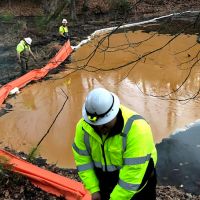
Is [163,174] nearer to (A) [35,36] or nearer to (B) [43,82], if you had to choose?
(B) [43,82]

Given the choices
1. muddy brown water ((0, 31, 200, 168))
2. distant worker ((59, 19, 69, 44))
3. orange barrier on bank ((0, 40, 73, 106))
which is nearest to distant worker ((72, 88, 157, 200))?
muddy brown water ((0, 31, 200, 168))

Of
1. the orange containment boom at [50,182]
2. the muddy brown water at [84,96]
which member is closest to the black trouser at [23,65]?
the muddy brown water at [84,96]

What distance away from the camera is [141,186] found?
12.0 feet

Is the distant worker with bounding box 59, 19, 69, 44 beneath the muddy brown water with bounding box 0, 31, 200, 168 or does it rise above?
above

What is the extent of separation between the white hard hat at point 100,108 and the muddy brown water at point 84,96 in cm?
397

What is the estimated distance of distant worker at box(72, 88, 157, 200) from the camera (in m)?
3.26

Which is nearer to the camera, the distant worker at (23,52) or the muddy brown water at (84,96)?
the muddy brown water at (84,96)

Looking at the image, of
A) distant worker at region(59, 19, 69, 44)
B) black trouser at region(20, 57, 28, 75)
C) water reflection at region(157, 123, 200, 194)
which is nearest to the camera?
water reflection at region(157, 123, 200, 194)

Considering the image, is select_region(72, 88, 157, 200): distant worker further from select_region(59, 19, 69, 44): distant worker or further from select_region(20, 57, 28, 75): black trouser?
select_region(59, 19, 69, 44): distant worker

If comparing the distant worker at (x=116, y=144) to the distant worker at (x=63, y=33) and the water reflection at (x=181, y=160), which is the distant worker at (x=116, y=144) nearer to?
the water reflection at (x=181, y=160)

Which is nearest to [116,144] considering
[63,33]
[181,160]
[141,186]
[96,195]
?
[141,186]

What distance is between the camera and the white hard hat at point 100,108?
322cm

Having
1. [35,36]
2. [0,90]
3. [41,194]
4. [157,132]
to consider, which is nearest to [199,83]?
[157,132]

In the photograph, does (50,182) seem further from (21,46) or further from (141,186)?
(21,46)
